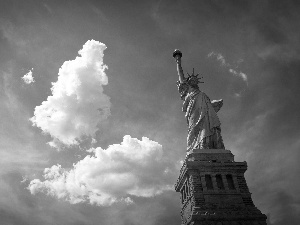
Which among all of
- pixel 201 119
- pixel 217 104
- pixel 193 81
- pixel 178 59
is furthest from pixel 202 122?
pixel 178 59

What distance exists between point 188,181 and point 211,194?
9.70ft

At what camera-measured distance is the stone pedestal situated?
2245 cm

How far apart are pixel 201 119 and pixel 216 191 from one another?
942 centimetres

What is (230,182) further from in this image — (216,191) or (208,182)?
(208,182)

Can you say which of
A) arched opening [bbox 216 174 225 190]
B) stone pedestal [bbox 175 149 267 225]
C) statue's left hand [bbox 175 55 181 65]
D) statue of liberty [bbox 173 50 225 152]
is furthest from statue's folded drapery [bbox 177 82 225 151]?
A: statue's left hand [bbox 175 55 181 65]

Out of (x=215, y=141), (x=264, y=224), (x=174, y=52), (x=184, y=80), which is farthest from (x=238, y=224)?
(x=174, y=52)

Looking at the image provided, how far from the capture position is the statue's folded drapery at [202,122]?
29.6m

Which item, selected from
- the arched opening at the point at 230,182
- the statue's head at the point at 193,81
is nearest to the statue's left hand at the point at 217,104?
the statue's head at the point at 193,81

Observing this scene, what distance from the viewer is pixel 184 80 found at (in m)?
38.1

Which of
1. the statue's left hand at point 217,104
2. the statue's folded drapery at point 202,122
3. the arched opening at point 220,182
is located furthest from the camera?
the statue's left hand at point 217,104

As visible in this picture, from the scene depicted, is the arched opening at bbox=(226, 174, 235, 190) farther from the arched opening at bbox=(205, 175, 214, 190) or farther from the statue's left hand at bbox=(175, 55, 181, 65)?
the statue's left hand at bbox=(175, 55, 181, 65)

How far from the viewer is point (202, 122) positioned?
31094mm

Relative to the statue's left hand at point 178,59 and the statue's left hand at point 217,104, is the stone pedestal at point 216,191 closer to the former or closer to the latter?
the statue's left hand at point 217,104

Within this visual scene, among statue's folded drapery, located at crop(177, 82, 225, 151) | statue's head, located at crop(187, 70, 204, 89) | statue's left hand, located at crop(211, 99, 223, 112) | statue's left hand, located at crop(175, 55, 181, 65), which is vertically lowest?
statue's folded drapery, located at crop(177, 82, 225, 151)
